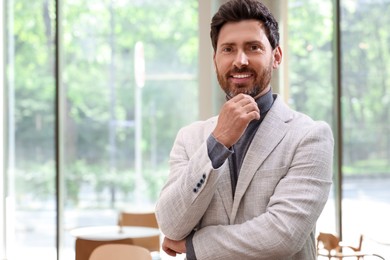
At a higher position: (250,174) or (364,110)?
(364,110)

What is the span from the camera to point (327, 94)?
8328 mm

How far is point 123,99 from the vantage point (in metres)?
9.10

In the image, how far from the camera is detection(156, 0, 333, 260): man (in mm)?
2070

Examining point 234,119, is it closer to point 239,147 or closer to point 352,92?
point 239,147

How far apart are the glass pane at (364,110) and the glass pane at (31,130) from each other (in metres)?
3.08

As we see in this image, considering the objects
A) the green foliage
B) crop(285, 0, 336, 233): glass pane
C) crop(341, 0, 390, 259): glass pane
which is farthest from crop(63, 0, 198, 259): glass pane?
crop(341, 0, 390, 259): glass pane

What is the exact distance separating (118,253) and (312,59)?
4.06 metres

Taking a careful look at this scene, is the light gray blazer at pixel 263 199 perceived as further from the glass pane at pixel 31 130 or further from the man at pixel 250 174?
the glass pane at pixel 31 130

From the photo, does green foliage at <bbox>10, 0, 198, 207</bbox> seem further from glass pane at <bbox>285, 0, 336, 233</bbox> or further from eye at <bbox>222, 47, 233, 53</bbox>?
eye at <bbox>222, 47, 233, 53</bbox>

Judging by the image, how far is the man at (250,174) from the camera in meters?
2.07

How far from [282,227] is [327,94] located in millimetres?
6373

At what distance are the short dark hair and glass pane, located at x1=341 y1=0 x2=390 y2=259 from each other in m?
6.23

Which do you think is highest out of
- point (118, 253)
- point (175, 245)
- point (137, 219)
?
point (175, 245)

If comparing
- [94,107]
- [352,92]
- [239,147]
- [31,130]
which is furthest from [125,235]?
[239,147]
